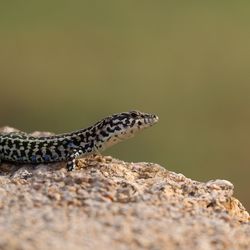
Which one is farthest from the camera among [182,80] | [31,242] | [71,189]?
[182,80]

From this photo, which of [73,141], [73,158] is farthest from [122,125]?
[73,158]

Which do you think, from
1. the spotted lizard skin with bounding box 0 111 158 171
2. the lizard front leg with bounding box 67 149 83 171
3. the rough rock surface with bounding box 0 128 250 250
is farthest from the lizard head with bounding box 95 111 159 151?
the rough rock surface with bounding box 0 128 250 250

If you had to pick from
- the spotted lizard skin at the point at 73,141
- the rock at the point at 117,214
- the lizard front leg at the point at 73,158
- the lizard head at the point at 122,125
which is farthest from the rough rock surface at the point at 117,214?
the lizard head at the point at 122,125

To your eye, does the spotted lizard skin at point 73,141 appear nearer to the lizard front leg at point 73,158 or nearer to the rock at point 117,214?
the lizard front leg at point 73,158

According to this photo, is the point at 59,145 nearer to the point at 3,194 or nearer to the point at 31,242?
the point at 3,194

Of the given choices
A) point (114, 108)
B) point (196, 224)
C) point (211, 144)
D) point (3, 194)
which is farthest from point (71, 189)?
point (114, 108)

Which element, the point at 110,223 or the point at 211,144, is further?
the point at 211,144

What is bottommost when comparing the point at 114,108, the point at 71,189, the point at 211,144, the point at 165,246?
the point at 165,246
